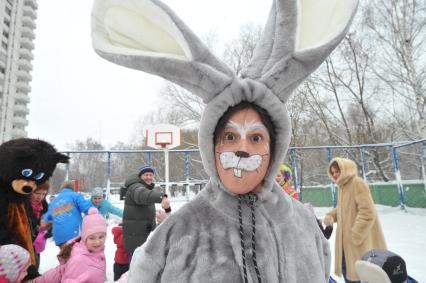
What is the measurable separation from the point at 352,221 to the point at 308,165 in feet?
52.5

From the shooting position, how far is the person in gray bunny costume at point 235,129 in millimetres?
1120

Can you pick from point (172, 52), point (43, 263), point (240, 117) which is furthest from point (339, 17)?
point (43, 263)

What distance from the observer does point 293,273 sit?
3.69 ft

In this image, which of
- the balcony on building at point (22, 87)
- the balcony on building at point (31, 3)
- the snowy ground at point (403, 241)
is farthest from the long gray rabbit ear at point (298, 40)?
the balcony on building at point (31, 3)

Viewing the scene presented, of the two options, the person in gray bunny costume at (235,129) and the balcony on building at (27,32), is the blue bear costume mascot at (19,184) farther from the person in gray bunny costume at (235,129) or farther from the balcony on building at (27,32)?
the balcony on building at (27,32)

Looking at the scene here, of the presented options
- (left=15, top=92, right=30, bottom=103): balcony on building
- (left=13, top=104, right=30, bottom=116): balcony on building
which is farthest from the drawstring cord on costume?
(left=15, top=92, right=30, bottom=103): balcony on building

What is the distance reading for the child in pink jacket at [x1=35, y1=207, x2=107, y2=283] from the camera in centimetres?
213

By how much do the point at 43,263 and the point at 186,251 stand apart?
462 centimetres

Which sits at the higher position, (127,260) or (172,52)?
(172,52)

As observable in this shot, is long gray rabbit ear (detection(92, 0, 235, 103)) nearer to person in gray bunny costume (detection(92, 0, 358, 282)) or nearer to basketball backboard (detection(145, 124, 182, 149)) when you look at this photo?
person in gray bunny costume (detection(92, 0, 358, 282))

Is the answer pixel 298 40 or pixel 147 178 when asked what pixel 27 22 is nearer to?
pixel 147 178

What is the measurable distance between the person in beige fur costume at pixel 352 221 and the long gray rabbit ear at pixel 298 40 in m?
2.12

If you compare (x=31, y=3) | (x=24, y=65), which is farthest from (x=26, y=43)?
(x=31, y=3)

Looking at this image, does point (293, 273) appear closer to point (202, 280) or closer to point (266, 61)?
point (202, 280)
